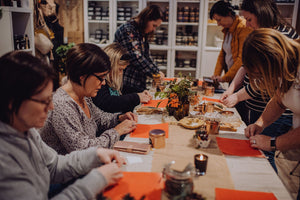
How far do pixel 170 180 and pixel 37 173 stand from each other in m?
0.51

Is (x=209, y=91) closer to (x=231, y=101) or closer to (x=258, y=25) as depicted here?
(x=231, y=101)

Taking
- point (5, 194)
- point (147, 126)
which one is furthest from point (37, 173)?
point (147, 126)

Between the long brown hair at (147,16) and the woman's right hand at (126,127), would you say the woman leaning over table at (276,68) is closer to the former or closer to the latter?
the woman's right hand at (126,127)

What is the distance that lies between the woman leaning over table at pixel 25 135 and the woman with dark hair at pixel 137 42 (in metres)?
2.07

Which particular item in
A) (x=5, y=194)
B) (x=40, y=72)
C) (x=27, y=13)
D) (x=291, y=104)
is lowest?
(x=5, y=194)

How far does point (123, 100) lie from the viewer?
222 centimetres

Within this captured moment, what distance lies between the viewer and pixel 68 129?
1.38 metres

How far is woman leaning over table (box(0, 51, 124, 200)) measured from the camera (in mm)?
834

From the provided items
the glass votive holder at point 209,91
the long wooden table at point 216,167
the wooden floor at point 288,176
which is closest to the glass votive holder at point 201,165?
the long wooden table at point 216,167

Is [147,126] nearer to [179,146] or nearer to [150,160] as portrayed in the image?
[179,146]

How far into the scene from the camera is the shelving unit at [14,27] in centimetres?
293

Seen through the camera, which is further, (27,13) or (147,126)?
(27,13)

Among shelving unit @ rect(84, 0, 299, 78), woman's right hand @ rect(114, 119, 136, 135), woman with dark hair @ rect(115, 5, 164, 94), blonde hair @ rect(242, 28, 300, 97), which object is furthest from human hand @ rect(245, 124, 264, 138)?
shelving unit @ rect(84, 0, 299, 78)

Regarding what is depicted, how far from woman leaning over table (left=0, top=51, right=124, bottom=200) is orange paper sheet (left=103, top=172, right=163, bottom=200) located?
0.04 m
